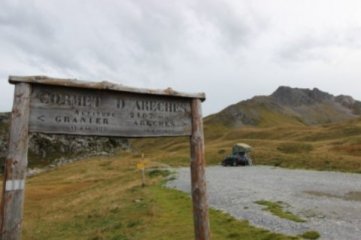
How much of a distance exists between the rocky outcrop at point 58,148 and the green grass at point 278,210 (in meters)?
124

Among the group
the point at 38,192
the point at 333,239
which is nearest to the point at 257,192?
the point at 333,239

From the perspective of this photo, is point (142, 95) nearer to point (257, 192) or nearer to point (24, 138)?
point (24, 138)

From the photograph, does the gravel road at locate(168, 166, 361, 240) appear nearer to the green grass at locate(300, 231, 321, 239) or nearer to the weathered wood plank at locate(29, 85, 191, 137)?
the green grass at locate(300, 231, 321, 239)

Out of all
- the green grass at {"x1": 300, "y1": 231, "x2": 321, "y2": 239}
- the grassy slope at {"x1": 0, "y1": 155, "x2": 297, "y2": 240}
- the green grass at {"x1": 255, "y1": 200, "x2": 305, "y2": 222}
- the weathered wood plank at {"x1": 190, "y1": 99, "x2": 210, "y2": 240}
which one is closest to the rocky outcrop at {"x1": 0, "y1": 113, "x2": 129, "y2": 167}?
the grassy slope at {"x1": 0, "y1": 155, "x2": 297, "y2": 240}

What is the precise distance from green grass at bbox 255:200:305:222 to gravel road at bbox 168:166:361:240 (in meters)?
0.38

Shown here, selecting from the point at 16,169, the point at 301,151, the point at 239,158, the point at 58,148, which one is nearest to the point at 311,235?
the point at 16,169

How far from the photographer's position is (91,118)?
37.9 ft

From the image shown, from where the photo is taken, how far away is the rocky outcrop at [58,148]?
15112cm

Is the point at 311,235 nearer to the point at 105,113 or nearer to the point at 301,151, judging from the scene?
the point at 105,113

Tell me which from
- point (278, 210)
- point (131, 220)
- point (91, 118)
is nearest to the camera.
A: point (91, 118)

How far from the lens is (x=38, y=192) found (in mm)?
55781

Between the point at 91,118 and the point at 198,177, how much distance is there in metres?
3.85

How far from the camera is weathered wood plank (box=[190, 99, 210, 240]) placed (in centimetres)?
1295

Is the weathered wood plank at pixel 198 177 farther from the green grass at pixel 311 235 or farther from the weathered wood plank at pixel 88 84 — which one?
the green grass at pixel 311 235
